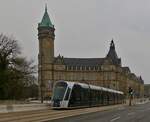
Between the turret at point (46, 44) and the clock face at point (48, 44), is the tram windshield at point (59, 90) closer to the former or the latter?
the turret at point (46, 44)

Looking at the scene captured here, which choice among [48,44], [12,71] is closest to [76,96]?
[12,71]

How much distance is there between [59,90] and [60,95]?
63 centimetres

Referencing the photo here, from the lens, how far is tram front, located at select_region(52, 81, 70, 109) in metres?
47.6

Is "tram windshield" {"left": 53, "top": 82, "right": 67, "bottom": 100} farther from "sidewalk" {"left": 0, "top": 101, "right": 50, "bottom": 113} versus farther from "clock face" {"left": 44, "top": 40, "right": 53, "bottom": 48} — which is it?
"clock face" {"left": 44, "top": 40, "right": 53, "bottom": 48}

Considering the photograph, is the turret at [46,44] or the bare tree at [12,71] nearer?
the bare tree at [12,71]

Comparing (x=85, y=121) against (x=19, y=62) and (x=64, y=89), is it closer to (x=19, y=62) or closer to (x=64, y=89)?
(x=64, y=89)

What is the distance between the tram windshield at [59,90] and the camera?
4775 cm

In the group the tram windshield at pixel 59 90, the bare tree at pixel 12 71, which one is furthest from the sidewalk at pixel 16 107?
the bare tree at pixel 12 71

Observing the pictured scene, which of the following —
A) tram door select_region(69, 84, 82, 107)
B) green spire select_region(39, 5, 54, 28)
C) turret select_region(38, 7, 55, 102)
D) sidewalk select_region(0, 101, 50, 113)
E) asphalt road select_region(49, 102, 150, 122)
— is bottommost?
asphalt road select_region(49, 102, 150, 122)

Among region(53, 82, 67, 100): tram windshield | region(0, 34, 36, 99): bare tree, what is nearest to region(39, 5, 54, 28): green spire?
region(0, 34, 36, 99): bare tree

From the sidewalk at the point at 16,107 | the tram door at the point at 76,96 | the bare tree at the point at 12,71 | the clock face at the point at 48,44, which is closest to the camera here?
the sidewalk at the point at 16,107

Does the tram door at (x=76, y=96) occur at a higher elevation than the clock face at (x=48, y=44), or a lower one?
lower

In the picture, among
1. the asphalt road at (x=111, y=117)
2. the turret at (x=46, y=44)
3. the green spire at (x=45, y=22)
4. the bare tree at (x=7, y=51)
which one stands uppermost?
the green spire at (x=45, y=22)

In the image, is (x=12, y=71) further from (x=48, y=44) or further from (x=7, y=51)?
(x=48, y=44)
